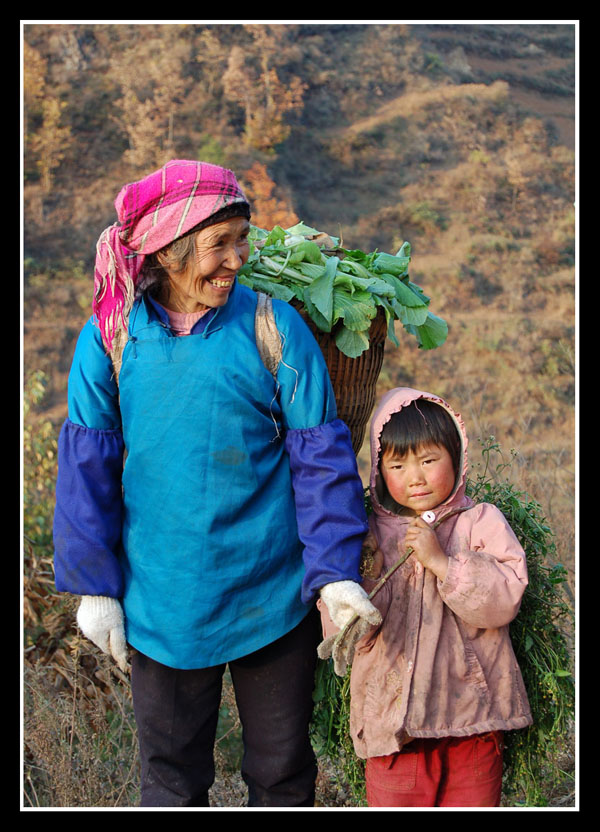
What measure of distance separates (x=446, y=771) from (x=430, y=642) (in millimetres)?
393

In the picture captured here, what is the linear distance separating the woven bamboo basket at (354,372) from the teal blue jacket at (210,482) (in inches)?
12.0

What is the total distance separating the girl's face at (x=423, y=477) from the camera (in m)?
2.22

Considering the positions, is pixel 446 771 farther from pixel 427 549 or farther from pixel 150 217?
pixel 150 217

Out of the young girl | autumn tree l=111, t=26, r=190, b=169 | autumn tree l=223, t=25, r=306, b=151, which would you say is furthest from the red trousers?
autumn tree l=223, t=25, r=306, b=151

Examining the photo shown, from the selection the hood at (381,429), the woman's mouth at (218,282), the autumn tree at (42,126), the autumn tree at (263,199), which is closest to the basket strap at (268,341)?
the woman's mouth at (218,282)

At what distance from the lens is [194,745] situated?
230cm

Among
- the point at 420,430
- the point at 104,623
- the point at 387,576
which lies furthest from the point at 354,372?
the point at 104,623

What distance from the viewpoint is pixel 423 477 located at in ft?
7.29

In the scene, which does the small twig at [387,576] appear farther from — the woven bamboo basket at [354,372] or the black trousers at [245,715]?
the woven bamboo basket at [354,372]

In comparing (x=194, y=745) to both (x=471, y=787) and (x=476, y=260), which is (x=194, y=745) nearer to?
(x=471, y=787)

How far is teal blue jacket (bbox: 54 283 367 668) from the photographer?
212 centimetres

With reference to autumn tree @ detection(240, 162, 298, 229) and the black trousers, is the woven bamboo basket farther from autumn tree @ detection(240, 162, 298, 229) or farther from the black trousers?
autumn tree @ detection(240, 162, 298, 229)

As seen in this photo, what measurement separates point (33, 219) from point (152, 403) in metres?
11.5

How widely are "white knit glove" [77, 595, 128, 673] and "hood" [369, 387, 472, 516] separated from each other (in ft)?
2.52
